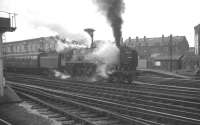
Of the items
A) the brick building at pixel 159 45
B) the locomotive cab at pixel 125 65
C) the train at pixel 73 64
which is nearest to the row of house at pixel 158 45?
the brick building at pixel 159 45

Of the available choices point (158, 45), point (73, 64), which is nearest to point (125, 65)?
point (73, 64)

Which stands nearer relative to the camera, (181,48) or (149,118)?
(149,118)

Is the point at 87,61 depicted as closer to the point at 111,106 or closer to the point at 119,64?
the point at 119,64

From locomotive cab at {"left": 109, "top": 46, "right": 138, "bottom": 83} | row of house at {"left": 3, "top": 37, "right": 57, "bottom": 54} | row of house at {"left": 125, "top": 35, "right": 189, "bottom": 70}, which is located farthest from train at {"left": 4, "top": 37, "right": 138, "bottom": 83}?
row of house at {"left": 125, "top": 35, "right": 189, "bottom": 70}

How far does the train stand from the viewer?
729 inches

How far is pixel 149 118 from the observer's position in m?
7.61

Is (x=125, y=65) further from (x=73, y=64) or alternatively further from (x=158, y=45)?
(x=158, y=45)

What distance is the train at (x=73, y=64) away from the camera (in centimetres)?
1852

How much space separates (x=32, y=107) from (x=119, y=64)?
964 cm

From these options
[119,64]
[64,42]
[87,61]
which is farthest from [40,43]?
[119,64]

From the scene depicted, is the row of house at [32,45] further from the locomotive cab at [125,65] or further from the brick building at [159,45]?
the brick building at [159,45]

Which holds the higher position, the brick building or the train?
the brick building

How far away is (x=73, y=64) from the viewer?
72.5 feet

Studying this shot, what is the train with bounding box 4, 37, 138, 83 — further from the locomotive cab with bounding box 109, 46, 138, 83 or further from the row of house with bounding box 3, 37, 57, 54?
the row of house with bounding box 3, 37, 57, 54
